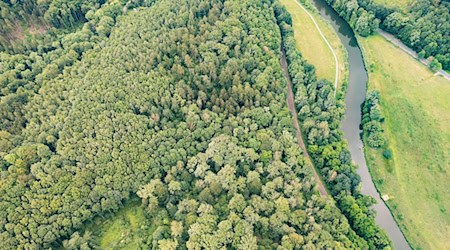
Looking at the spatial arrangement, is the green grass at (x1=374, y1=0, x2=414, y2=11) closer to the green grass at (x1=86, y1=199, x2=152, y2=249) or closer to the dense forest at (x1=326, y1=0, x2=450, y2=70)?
the dense forest at (x1=326, y1=0, x2=450, y2=70)

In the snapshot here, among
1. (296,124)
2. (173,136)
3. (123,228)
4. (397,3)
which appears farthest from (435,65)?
(123,228)

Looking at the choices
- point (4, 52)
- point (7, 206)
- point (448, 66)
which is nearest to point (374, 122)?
point (448, 66)

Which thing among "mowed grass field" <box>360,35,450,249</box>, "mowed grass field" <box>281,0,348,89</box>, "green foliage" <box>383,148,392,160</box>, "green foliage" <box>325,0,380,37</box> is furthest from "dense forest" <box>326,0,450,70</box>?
"green foliage" <box>383,148,392,160</box>

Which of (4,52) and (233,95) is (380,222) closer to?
Answer: (233,95)

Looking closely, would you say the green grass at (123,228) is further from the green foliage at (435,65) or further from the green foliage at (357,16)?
the green foliage at (435,65)

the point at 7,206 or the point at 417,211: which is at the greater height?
the point at 7,206

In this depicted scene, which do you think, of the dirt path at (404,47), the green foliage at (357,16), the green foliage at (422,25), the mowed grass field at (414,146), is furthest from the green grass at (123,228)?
the green foliage at (422,25)
